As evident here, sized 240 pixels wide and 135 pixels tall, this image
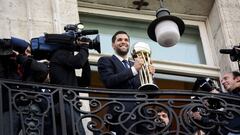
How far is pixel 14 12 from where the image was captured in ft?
31.5

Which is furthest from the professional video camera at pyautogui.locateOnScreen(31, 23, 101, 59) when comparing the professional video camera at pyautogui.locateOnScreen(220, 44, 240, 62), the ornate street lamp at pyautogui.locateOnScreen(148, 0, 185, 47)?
the professional video camera at pyautogui.locateOnScreen(220, 44, 240, 62)

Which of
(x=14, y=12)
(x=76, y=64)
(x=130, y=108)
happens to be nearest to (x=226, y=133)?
(x=130, y=108)

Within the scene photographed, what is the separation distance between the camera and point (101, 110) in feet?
25.5

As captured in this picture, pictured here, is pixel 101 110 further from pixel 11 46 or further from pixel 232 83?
pixel 232 83

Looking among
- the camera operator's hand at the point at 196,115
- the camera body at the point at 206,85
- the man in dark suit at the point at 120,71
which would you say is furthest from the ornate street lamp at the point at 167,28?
the camera operator's hand at the point at 196,115

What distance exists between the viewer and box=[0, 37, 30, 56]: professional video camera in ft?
25.4

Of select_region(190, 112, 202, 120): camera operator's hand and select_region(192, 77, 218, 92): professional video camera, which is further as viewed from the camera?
select_region(192, 77, 218, 92): professional video camera

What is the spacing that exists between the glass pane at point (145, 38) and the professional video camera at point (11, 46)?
289cm

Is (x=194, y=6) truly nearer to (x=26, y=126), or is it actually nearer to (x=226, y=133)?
(x=226, y=133)

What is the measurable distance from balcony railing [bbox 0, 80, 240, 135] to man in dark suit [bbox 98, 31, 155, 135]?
0.02 metres

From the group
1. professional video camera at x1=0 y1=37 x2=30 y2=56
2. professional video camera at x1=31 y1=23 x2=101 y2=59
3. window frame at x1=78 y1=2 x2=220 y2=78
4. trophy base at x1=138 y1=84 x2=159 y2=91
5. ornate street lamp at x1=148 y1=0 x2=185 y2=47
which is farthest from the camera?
window frame at x1=78 y1=2 x2=220 y2=78

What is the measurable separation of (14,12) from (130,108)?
236 centimetres

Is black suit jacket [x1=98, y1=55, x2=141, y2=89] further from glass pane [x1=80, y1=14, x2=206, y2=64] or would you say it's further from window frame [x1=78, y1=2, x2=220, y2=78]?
glass pane [x1=80, y1=14, x2=206, y2=64]

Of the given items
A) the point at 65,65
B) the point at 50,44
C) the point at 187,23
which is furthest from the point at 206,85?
the point at 187,23
